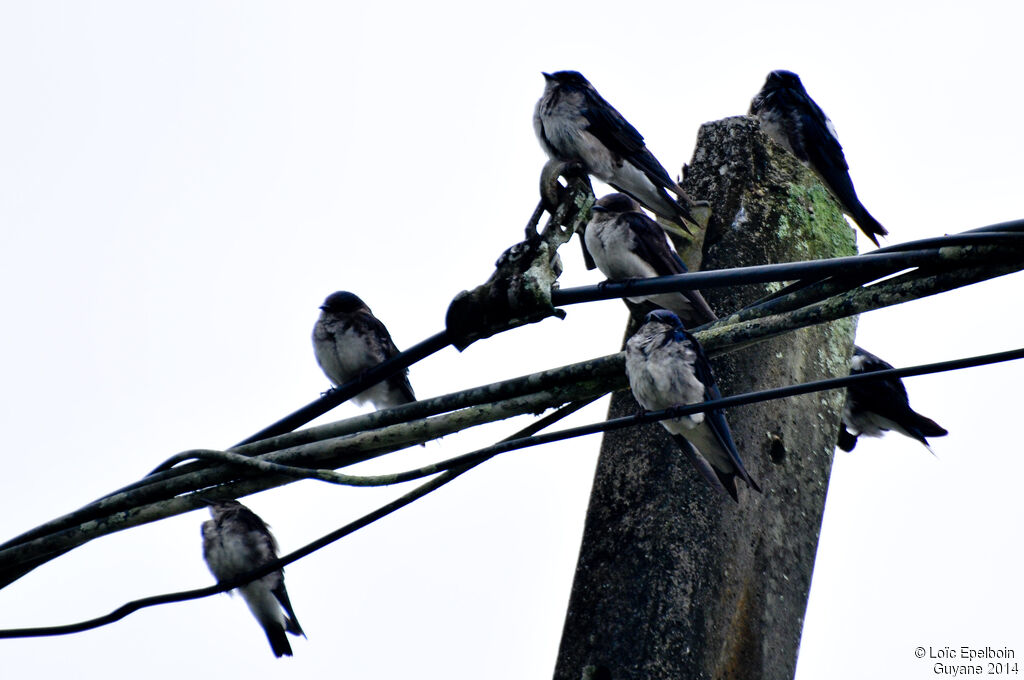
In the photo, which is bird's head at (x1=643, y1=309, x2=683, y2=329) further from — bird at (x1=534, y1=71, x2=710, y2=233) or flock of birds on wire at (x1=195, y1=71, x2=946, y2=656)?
bird at (x1=534, y1=71, x2=710, y2=233)

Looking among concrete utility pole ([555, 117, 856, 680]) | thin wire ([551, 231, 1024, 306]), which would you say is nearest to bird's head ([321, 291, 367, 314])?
concrete utility pole ([555, 117, 856, 680])

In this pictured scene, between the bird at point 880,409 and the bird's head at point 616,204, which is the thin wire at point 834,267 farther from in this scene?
the bird at point 880,409

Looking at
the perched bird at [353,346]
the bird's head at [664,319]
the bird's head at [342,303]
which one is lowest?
the bird's head at [664,319]

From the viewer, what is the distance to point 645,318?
5.80 metres

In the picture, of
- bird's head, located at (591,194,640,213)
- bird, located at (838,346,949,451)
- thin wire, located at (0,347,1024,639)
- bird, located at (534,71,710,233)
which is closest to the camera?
thin wire, located at (0,347,1024,639)

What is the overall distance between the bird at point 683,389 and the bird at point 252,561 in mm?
3443

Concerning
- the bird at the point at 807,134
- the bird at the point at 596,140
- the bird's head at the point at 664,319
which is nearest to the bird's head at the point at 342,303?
the bird at the point at 596,140

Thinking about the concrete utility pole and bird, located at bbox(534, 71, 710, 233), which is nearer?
the concrete utility pole

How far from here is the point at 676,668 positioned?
412 cm

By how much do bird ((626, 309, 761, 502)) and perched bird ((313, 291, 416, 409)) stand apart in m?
2.59

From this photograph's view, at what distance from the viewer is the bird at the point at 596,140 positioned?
597 centimetres

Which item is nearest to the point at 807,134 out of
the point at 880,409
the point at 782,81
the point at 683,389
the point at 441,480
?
the point at 782,81

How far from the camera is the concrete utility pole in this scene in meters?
4.23

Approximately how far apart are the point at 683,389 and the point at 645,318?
719 mm
